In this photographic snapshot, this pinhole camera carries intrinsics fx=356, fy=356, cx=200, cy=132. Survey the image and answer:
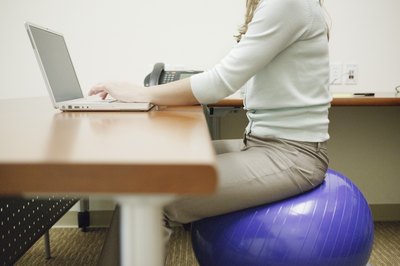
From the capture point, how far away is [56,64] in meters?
1.21

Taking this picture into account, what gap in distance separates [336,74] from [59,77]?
1.65m

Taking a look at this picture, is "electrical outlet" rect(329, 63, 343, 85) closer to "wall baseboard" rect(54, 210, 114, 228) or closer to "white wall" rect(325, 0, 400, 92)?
"white wall" rect(325, 0, 400, 92)

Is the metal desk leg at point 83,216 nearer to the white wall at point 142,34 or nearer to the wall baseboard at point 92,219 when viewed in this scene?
the wall baseboard at point 92,219

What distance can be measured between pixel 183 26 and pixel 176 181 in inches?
75.8

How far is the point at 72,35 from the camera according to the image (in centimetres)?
212

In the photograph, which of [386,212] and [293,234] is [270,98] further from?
[386,212]

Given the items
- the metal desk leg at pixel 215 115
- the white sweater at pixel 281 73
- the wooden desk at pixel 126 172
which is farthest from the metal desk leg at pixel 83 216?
the wooden desk at pixel 126 172

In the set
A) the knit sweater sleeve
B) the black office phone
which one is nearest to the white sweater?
the knit sweater sleeve

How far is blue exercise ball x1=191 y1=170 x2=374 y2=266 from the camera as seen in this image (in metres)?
0.90

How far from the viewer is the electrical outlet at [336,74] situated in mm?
2182

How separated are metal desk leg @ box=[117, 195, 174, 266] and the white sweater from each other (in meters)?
0.55

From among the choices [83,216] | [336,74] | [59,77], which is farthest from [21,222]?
[336,74]

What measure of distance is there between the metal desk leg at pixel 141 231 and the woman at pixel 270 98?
Answer: 42 centimetres

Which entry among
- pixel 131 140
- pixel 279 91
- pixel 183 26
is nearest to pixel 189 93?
pixel 279 91
